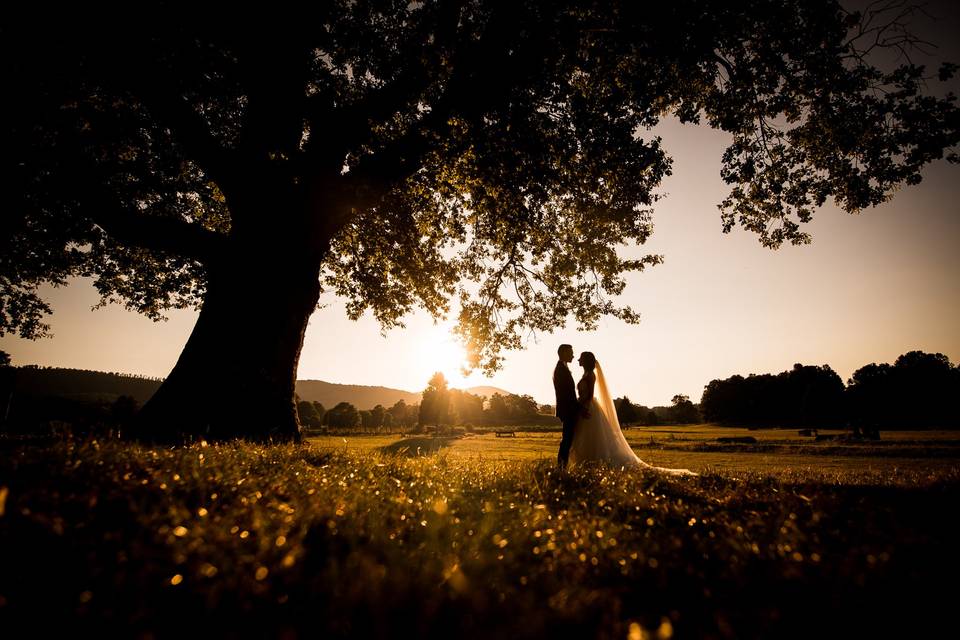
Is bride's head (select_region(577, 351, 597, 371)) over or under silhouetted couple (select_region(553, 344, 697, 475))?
over

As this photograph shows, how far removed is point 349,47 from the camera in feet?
30.3

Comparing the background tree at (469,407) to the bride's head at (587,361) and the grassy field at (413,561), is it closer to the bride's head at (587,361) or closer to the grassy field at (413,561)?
the bride's head at (587,361)

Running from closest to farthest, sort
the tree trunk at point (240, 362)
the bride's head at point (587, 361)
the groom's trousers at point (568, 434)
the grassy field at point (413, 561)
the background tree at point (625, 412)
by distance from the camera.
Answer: the grassy field at point (413, 561), the tree trunk at point (240, 362), the groom's trousers at point (568, 434), the bride's head at point (587, 361), the background tree at point (625, 412)

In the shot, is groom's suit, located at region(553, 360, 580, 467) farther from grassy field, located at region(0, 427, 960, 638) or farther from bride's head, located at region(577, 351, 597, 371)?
grassy field, located at region(0, 427, 960, 638)

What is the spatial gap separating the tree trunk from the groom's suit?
623 centimetres

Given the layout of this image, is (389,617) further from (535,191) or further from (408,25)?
(408,25)

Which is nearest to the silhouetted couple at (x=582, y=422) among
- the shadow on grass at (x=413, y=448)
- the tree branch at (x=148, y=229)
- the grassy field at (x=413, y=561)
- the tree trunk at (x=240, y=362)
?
the shadow on grass at (x=413, y=448)

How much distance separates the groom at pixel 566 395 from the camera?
9.96 meters

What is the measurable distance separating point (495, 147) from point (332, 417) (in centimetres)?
8423

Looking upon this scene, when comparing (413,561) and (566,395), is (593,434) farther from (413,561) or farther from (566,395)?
(413,561)

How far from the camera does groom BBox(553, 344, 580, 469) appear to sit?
9961mm

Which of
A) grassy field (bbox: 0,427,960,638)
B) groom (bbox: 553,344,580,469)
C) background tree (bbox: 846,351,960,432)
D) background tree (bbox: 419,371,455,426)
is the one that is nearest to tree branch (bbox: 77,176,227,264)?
grassy field (bbox: 0,427,960,638)

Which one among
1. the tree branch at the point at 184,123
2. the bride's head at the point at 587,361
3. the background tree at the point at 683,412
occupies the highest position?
the tree branch at the point at 184,123

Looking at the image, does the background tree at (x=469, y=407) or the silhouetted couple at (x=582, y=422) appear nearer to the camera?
the silhouetted couple at (x=582, y=422)
